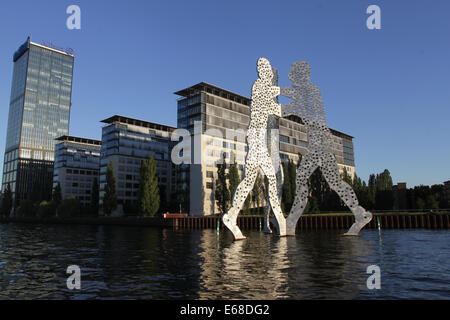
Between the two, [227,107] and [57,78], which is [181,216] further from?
[57,78]

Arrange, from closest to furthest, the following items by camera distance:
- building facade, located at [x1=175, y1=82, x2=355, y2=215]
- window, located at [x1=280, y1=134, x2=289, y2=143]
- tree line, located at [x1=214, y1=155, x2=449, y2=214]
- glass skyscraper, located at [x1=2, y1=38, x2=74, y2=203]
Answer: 1. tree line, located at [x1=214, y1=155, x2=449, y2=214]
2. building facade, located at [x1=175, y1=82, x2=355, y2=215]
3. window, located at [x1=280, y1=134, x2=289, y2=143]
4. glass skyscraper, located at [x1=2, y1=38, x2=74, y2=203]

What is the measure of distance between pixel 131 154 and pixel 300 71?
2528 inches

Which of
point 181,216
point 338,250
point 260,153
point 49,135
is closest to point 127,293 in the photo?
point 338,250

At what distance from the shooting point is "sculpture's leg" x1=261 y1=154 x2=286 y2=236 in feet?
79.4

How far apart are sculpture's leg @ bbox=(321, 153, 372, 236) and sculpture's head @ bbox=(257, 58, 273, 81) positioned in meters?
7.15

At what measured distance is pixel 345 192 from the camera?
82.7 feet

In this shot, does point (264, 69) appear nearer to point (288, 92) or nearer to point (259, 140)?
point (288, 92)

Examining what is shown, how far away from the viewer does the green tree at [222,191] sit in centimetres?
6266

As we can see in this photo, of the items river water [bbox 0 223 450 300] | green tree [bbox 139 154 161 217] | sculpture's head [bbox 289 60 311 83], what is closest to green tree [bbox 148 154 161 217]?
green tree [bbox 139 154 161 217]

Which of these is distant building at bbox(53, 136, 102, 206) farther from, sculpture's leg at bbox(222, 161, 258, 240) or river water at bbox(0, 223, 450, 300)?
river water at bbox(0, 223, 450, 300)

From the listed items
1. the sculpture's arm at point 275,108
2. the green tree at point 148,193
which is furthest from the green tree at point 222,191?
the sculpture's arm at point 275,108

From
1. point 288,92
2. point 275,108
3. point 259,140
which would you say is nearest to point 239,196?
point 259,140

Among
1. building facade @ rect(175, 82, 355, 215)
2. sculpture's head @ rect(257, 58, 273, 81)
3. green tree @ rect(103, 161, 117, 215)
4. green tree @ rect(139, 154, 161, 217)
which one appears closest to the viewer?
sculpture's head @ rect(257, 58, 273, 81)

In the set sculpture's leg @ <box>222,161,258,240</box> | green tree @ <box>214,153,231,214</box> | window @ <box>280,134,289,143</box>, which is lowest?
sculpture's leg @ <box>222,161,258,240</box>
